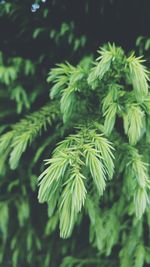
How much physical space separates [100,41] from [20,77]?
52 centimetres

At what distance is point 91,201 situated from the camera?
2.12m

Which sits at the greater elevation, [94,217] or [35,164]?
[35,164]

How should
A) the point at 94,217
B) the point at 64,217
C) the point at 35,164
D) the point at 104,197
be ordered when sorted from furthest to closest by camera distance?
1. the point at 35,164
2. the point at 104,197
3. the point at 94,217
4. the point at 64,217

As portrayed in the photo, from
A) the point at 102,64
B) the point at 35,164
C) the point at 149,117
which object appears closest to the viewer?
the point at 102,64

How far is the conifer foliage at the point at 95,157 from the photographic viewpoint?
1.65 meters

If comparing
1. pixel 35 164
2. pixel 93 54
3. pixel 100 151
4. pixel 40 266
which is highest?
pixel 93 54

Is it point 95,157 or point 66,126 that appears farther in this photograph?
point 66,126

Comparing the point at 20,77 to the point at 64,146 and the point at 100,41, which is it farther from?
the point at 64,146

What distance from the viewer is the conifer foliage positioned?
165cm

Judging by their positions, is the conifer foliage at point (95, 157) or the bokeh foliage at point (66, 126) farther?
the bokeh foliage at point (66, 126)

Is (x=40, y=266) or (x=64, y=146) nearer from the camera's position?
(x=64, y=146)

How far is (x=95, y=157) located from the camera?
1642 mm

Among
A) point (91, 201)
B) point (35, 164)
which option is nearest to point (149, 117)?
point (91, 201)

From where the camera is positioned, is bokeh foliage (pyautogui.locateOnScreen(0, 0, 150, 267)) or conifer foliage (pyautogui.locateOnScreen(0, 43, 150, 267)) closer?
conifer foliage (pyautogui.locateOnScreen(0, 43, 150, 267))
